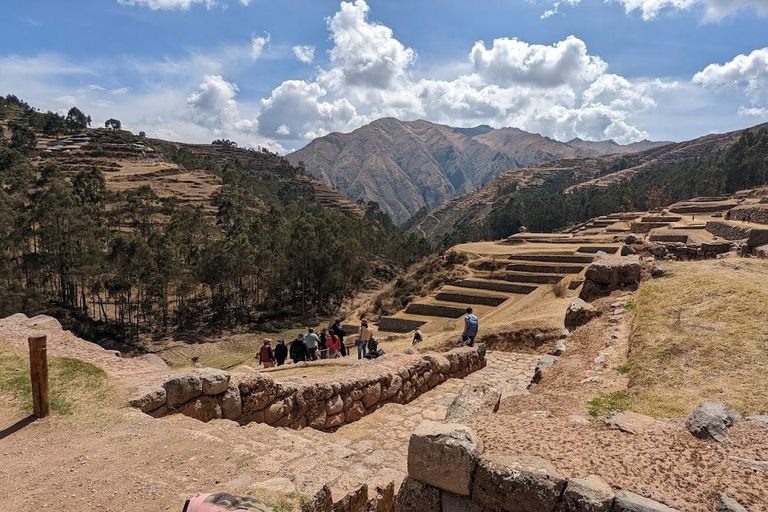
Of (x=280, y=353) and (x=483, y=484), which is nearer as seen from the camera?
(x=483, y=484)

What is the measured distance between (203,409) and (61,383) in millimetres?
2402

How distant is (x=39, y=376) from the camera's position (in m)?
6.29

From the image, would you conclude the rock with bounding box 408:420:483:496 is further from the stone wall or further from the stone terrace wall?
the stone terrace wall

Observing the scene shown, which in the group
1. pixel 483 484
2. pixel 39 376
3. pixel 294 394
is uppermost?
pixel 39 376

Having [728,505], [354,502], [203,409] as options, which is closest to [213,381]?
[203,409]

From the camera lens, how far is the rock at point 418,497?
4.47 m

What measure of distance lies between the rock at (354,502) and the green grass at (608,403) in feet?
12.0

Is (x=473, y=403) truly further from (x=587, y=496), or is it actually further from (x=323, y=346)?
(x=323, y=346)

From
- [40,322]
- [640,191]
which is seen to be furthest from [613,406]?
[640,191]

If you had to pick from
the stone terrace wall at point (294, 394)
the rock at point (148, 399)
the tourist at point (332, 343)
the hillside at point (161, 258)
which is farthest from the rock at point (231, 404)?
the hillside at point (161, 258)

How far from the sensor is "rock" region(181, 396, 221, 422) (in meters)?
7.27

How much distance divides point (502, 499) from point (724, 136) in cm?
23038

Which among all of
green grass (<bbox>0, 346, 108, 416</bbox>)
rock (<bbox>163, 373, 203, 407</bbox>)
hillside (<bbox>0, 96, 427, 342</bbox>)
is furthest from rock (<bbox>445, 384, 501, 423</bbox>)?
hillside (<bbox>0, 96, 427, 342</bbox>)

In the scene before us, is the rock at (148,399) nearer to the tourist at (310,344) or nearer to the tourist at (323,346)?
the tourist at (310,344)
